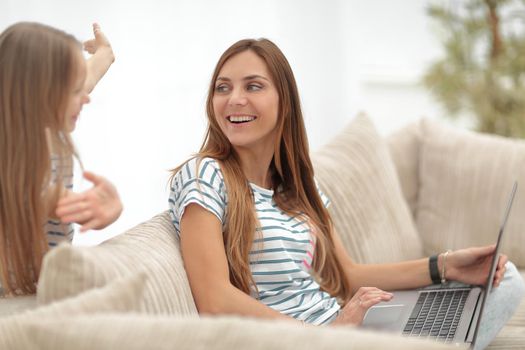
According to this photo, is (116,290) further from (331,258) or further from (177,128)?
(177,128)

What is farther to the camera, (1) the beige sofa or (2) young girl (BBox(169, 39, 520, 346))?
(2) young girl (BBox(169, 39, 520, 346))

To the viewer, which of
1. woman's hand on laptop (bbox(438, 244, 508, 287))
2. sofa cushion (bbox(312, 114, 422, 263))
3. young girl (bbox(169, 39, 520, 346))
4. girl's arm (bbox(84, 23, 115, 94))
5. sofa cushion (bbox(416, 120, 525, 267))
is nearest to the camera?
girl's arm (bbox(84, 23, 115, 94))

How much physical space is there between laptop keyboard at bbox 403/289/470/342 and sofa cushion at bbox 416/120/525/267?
0.83 m

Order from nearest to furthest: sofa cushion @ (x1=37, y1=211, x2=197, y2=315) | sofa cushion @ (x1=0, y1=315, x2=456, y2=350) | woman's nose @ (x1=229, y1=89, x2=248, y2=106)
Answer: sofa cushion @ (x1=0, y1=315, x2=456, y2=350)
sofa cushion @ (x1=37, y1=211, x2=197, y2=315)
woman's nose @ (x1=229, y1=89, x2=248, y2=106)

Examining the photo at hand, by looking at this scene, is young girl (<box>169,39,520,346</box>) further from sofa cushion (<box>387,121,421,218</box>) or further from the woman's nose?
sofa cushion (<box>387,121,421,218</box>)

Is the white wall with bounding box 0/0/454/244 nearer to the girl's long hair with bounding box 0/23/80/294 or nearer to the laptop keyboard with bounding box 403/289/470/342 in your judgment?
the laptop keyboard with bounding box 403/289/470/342

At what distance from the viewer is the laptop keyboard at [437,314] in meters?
1.79

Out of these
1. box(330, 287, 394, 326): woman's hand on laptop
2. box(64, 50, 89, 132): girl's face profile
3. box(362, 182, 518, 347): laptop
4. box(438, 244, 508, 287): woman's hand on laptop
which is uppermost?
box(64, 50, 89, 132): girl's face profile

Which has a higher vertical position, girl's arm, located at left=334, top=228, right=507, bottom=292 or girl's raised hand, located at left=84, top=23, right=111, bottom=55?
girl's raised hand, located at left=84, top=23, right=111, bottom=55

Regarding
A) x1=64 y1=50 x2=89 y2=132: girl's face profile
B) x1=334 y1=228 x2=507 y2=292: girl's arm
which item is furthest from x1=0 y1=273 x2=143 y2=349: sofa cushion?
x1=334 y1=228 x2=507 y2=292: girl's arm

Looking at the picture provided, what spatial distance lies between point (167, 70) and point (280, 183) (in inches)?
57.7

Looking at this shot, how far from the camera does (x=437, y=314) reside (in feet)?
6.29

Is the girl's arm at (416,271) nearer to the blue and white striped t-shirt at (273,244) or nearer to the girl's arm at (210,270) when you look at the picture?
the blue and white striped t-shirt at (273,244)

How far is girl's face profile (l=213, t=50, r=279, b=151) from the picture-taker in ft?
6.00
